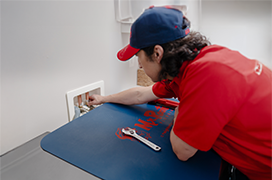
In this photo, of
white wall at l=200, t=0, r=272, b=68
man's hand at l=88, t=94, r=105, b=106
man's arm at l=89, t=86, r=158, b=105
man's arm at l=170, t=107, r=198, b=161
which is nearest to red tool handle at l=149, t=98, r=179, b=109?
man's arm at l=89, t=86, r=158, b=105

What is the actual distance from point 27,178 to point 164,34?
62 cm

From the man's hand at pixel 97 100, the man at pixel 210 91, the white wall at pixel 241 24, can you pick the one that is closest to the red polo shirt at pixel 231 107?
the man at pixel 210 91

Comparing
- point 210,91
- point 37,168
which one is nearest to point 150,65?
point 210,91

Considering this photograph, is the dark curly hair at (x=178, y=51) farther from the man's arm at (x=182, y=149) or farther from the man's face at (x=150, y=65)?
the man's arm at (x=182, y=149)

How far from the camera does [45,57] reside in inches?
34.6

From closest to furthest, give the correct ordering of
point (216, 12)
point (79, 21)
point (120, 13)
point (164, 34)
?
1. point (164, 34)
2. point (79, 21)
3. point (120, 13)
4. point (216, 12)

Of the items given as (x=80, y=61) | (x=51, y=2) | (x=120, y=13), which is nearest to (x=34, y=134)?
(x=80, y=61)

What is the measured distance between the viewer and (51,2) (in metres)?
0.87

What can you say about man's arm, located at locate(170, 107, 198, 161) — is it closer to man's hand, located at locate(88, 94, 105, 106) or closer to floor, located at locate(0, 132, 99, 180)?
floor, located at locate(0, 132, 99, 180)

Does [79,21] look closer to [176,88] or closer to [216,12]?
[176,88]

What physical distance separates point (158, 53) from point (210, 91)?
0.22m

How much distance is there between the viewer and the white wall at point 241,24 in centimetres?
138

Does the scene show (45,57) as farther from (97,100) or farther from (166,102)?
(166,102)

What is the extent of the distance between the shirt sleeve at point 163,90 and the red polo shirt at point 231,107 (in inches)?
13.2
